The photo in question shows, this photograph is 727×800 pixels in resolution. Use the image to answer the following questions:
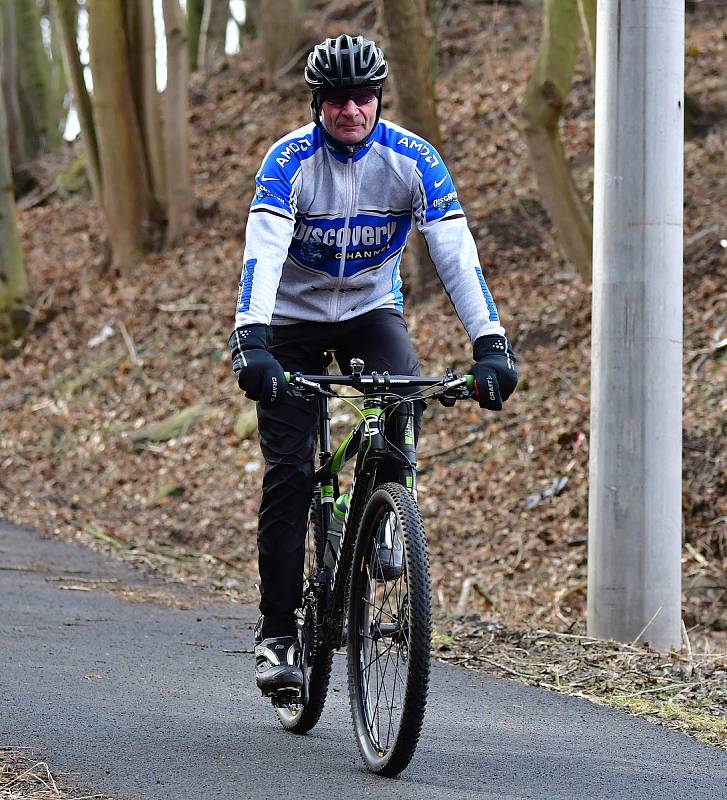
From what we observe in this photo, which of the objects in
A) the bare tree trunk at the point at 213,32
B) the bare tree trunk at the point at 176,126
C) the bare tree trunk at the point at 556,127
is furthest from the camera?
the bare tree trunk at the point at 213,32

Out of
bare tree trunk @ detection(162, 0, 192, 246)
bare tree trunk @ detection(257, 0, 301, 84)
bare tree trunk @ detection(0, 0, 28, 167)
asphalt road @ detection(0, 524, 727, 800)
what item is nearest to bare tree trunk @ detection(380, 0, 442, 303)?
bare tree trunk @ detection(162, 0, 192, 246)

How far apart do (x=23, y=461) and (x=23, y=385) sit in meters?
2.83

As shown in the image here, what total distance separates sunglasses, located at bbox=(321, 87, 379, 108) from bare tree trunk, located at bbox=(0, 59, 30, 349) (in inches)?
575

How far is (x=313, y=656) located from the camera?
4.77m

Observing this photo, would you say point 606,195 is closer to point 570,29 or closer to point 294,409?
point 294,409

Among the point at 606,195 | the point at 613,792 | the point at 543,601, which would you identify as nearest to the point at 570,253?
the point at 543,601

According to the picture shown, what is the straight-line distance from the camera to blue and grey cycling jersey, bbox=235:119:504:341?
4516 millimetres

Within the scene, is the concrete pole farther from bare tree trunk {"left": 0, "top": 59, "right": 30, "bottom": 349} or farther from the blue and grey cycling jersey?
bare tree trunk {"left": 0, "top": 59, "right": 30, "bottom": 349}

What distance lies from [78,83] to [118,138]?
4.04 feet

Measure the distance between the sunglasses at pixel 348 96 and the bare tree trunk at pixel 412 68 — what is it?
8.94m

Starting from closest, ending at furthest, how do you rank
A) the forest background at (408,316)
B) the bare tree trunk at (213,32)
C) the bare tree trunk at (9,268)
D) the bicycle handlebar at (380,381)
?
the bicycle handlebar at (380,381) → the forest background at (408,316) → the bare tree trunk at (9,268) → the bare tree trunk at (213,32)

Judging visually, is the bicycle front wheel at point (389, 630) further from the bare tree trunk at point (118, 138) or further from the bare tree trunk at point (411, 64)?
the bare tree trunk at point (118, 138)

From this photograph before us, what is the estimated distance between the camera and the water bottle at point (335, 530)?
4.70 m

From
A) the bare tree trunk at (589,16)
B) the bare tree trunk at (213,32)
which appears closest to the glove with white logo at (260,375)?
the bare tree trunk at (589,16)
